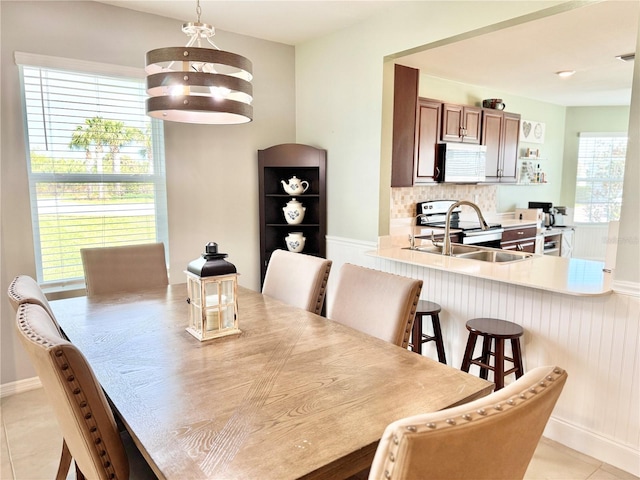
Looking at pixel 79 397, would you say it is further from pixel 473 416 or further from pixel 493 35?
pixel 493 35

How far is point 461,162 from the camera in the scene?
4.31m

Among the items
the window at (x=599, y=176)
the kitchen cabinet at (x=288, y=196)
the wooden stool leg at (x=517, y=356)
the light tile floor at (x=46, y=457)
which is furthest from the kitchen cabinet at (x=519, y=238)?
the light tile floor at (x=46, y=457)

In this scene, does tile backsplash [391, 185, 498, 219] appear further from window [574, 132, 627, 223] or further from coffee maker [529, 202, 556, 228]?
window [574, 132, 627, 223]

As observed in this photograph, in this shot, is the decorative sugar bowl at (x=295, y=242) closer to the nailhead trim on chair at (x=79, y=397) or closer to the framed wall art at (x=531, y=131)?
the nailhead trim on chair at (x=79, y=397)

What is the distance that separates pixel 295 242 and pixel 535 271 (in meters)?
1.96

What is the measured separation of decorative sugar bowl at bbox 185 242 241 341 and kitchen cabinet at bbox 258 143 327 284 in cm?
208

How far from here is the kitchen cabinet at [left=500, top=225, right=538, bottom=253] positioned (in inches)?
185

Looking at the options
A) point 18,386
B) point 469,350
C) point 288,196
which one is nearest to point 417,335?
point 469,350

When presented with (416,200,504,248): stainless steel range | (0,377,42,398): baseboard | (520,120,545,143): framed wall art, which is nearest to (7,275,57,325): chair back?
(0,377,42,398): baseboard

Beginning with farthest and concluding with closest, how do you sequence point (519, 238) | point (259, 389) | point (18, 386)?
point (519, 238) → point (18, 386) → point (259, 389)

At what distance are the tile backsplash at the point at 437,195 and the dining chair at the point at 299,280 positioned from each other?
6.35ft

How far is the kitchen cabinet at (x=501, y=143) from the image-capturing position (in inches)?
185

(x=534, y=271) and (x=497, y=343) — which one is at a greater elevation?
(x=534, y=271)

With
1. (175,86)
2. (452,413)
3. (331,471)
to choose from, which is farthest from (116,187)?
(452,413)
